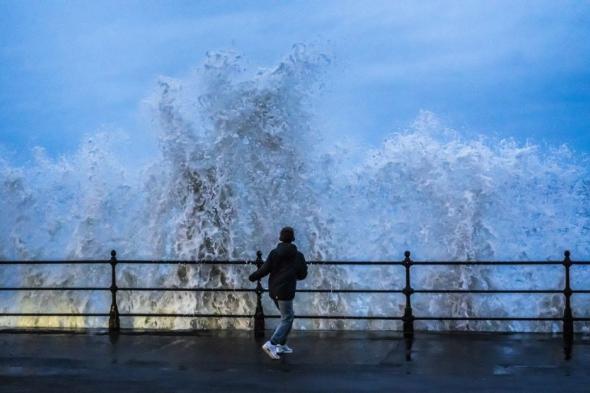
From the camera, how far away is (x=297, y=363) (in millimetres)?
12523

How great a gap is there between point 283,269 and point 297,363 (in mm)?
1192

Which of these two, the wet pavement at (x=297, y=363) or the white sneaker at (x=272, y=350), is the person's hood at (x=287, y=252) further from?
the wet pavement at (x=297, y=363)

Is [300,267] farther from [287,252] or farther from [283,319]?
[283,319]

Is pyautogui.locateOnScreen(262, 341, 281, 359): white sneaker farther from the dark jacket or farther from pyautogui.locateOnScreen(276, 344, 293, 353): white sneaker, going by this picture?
the dark jacket

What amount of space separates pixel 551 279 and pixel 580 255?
1.46 m

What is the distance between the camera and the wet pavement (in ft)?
35.6

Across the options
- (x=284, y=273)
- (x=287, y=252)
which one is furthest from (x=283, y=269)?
(x=287, y=252)

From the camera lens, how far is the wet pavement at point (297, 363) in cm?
1086

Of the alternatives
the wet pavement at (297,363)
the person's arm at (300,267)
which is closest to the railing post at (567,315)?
the wet pavement at (297,363)

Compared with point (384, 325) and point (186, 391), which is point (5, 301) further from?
point (186, 391)

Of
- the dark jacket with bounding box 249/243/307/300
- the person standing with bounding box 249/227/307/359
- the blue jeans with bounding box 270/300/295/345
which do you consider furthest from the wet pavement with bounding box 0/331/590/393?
the dark jacket with bounding box 249/243/307/300

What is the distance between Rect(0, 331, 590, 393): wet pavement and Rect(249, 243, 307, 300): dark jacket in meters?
0.90

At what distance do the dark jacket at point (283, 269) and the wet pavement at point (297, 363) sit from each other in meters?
0.90

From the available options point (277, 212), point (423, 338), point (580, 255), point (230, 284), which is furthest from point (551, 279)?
point (423, 338)
